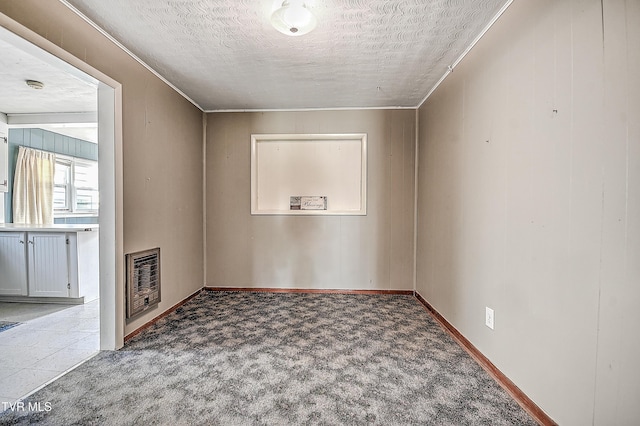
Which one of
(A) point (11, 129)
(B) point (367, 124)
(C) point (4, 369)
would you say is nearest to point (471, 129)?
(B) point (367, 124)

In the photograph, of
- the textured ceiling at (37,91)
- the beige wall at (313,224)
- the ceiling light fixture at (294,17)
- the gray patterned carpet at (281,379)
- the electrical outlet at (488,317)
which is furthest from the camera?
the beige wall at (313,224)

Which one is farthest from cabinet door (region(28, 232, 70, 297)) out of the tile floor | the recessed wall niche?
the recessed wall niche

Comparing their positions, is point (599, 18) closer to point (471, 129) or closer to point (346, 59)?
point (471, 129)

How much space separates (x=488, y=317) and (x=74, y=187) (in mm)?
6797

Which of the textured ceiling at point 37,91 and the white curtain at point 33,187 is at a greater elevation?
the textured ceiling at point 37,91

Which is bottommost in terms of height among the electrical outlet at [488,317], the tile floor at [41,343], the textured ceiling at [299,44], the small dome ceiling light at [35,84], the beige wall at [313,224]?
the tile floor at [41,343]

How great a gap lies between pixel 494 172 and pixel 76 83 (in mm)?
4104

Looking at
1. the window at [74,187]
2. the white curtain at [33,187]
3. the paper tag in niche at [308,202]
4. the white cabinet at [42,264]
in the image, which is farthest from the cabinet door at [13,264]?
the paper tag in niche at [308,202]

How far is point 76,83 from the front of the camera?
111 inches

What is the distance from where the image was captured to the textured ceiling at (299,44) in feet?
5.47

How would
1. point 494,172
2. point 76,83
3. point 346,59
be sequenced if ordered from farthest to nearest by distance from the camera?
point 76,83, point 346,59, point 494,172

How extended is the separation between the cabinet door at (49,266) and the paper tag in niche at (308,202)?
2681 mm

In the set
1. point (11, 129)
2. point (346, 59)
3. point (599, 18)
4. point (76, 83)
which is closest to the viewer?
point (599, 18)

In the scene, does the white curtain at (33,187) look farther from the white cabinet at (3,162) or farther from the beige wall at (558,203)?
the beige wall at (558,203)
